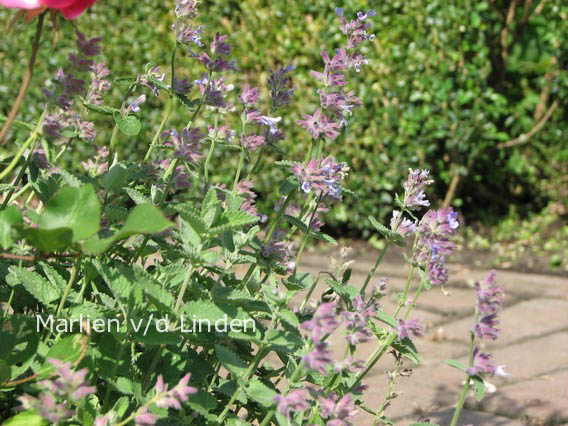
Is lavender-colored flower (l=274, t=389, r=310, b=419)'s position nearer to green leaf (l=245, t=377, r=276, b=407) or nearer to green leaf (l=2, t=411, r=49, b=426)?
green leaf (l=245, t=377, r=276, b=407)

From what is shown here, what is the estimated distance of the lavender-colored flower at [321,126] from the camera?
1462 millimetres

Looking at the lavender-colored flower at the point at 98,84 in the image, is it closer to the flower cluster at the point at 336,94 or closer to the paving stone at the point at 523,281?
the flower cluster at the point at 336,94

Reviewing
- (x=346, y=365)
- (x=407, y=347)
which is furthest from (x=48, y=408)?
(x=407, y=347)

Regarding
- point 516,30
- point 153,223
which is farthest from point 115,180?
point 516,30

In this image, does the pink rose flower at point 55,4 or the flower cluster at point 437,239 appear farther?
the flower cluster at point 437,239

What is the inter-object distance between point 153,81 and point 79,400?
0.63 metres

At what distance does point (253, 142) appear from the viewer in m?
1.62

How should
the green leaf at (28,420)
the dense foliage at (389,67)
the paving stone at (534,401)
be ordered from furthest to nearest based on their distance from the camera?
1. the dense foliage at (389,67)
2. the paving stone at (534,401)
3. the green leaf at (28,420)

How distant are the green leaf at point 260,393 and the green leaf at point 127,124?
1.55 feet

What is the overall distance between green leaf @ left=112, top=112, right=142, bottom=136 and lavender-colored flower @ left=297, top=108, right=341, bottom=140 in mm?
283

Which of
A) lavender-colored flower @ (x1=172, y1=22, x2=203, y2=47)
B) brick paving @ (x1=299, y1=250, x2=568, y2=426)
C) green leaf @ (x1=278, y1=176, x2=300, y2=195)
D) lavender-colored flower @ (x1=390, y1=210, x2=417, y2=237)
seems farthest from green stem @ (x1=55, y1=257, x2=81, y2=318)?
brick paving @ (x1=299, y1=250, x2=568, y2=426)

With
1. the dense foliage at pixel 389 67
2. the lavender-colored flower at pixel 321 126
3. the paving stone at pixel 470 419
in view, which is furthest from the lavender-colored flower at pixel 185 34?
the dense foliage at pixel 389 67

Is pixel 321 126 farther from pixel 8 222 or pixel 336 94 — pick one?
pixel 8 222

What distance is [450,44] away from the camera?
4.86 metres
